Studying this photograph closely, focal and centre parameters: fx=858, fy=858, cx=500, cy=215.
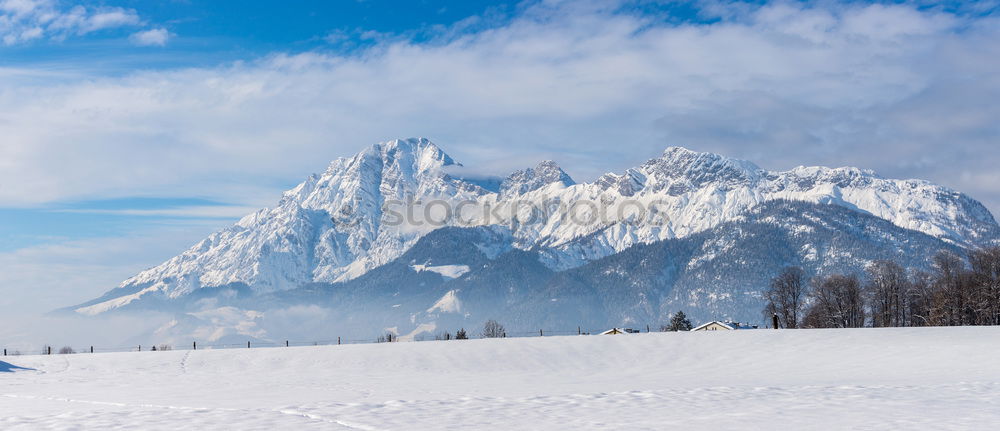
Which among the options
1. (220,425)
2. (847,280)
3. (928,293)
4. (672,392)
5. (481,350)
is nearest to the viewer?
(220,425)

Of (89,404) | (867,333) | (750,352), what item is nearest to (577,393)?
(89,404)

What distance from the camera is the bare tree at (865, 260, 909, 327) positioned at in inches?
4751

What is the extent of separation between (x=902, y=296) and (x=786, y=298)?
15697 millimetres

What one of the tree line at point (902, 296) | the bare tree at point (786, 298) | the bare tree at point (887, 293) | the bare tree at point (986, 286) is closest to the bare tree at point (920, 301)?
the tree line at point (902, 296)

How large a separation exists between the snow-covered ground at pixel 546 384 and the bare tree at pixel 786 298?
2273 inches

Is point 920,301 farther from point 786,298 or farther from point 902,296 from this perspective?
point 786,298

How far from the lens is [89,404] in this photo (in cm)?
3009

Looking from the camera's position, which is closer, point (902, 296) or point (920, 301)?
point (920, 301)

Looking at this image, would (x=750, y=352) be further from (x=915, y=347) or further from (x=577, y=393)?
(x=577, y=393)

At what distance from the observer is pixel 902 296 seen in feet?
395

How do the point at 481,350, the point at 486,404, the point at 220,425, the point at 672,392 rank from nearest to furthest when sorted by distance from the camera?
the point at 220,425 < the point at 486,404 < the point at 672,392 < the point at 481,350

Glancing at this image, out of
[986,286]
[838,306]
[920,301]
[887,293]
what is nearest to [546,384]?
[986,286]

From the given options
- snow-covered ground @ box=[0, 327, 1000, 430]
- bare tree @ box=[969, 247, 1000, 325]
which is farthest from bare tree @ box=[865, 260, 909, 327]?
snow-covered ground @ box=[0, 327, 1000, 430]

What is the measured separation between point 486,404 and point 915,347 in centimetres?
3888
